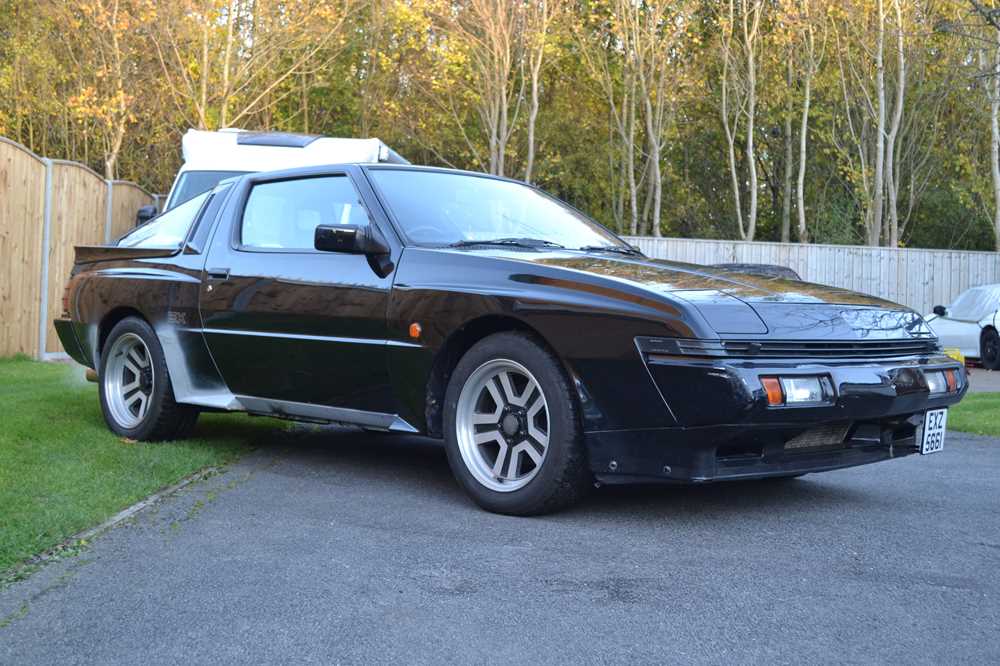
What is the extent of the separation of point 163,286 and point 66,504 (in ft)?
6.47

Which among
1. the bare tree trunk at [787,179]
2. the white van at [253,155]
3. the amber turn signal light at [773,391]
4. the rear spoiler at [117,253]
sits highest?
the bare tree trunk at [787,179]

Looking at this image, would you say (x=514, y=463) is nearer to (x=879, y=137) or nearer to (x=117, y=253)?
(x=117, y=253)

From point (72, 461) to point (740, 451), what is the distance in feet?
11.4

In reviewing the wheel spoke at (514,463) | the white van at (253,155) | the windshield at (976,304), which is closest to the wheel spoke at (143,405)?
the wheel spoke at (514,463)

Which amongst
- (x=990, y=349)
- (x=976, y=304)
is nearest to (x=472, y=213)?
(x=990, y=349)

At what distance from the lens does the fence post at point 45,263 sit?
1311cm

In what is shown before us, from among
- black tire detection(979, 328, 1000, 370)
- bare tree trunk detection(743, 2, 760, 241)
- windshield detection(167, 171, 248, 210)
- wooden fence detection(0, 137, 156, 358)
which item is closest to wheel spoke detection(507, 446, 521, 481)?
windshield detection(167, 171, 248, 210)

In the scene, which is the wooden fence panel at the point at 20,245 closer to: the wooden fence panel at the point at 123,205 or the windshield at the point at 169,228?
the wooden fence panel at the point at 123,205

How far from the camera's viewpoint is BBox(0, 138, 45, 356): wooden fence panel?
1205 centimetres

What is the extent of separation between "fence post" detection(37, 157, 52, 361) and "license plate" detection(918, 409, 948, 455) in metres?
10.6

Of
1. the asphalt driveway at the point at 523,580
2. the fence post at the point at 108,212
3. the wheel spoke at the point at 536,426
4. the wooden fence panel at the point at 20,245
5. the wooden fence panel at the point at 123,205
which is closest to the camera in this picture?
the asphalt driveway at the point at 523,580

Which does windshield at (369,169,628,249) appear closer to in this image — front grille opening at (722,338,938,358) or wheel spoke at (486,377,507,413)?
wheel spoke at (486,377,507,413)

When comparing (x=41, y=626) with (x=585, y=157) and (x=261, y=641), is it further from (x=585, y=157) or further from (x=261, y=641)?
(x=585, y=157)

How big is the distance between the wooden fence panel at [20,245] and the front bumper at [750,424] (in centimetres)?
922
